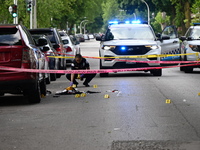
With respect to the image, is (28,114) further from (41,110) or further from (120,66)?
(120,66)

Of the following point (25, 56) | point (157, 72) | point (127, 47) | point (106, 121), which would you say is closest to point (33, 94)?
point (25, 56)

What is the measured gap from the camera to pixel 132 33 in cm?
2227

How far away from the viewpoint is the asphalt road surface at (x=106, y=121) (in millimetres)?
8078

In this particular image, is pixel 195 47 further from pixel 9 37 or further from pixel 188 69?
pixel 9 37

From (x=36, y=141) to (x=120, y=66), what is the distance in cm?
1288

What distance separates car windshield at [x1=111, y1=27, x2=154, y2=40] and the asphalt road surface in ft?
19.6

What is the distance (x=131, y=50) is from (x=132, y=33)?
4.60ft

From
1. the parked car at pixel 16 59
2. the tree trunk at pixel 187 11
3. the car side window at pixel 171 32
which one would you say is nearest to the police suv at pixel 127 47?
the car side window at pixel 171 32

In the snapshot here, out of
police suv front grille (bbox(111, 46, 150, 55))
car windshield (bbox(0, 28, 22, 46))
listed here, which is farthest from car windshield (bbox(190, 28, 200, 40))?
car windshield (bbox(0, 28, 22, 46))

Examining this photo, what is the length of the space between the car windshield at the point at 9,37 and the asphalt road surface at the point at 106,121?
1262 mm

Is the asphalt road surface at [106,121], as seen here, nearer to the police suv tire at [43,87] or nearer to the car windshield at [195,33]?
the police suv tire at [43,87]

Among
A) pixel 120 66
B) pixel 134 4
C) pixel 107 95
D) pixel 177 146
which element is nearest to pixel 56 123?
pixel 177 146

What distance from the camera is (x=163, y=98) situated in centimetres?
1393

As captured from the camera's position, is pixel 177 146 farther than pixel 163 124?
No
